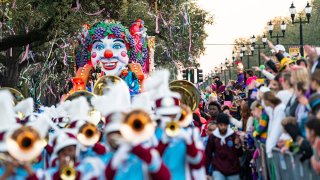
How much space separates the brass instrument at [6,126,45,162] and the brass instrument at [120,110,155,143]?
0.89 m

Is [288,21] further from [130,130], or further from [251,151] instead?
[130,130]

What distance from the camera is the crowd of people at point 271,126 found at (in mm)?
→ 9484

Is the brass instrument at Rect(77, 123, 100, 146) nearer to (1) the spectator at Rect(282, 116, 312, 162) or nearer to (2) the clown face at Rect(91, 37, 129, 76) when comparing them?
(1) the spectator at Rect(282, 116, 312, 162)

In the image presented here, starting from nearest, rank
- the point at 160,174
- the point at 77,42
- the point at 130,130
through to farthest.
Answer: the point at 130,130, the point at 160,174, the point at 77,42

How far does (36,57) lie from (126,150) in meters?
29.2

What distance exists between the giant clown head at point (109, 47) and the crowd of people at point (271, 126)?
24.3ft

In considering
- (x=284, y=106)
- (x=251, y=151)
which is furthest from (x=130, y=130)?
(x=251, y=151)

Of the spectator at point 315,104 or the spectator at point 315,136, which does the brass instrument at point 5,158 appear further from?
the spectator at point 315,104

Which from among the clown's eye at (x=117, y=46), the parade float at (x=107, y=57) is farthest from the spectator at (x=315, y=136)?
the clown's eye at (x=117, y=46)

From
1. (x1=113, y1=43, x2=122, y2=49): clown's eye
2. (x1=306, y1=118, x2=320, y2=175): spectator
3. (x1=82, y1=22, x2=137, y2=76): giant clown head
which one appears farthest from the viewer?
(x1=113, y1=43, x2=122, y2=49): clown's eye

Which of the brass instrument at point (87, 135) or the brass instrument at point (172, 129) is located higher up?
the brass instrument at point (172, 129)

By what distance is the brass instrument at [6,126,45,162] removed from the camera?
7457mm

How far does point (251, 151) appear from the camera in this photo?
14.1 meters

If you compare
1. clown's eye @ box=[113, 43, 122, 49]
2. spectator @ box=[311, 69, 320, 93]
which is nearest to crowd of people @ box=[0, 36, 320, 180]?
spectator @ box=[311, 69, 320, 93]
